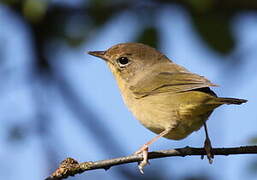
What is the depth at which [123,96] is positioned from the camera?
595 cm

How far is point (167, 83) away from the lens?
5652mm

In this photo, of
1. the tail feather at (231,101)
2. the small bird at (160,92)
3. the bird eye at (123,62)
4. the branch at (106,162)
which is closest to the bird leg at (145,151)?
the small bird at (160,92)

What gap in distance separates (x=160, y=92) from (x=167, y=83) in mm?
91

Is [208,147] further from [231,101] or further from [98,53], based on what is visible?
[98,53]

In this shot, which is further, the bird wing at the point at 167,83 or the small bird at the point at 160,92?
the bird wing at the point at 167,83

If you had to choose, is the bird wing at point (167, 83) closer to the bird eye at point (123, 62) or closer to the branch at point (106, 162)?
the bird eye at point (123, 62)

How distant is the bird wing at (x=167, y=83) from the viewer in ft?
17.1

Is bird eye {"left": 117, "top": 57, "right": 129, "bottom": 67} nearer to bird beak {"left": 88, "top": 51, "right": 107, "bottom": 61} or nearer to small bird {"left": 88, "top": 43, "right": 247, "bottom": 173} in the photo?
small bird {"left": 88, "top": 43, "right": 247, "bottom": 173}

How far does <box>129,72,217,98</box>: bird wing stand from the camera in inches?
205

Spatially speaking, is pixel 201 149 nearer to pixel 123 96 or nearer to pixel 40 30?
A: pixel 123 96

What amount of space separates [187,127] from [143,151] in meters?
0.55

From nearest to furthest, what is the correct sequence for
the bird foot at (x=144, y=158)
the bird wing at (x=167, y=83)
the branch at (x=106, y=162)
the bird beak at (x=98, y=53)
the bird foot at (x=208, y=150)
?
the branch at (x=106, y=162)
the bird foot at (x=144, y=158)
the bird foot at (x=208, y=150)
the bird wing at (x=167, y=83)
the bird beak at (x=98, y=53)

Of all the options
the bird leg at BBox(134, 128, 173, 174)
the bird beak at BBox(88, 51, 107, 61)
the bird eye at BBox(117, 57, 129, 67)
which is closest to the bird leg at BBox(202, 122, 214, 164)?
the bird leg at BBox(134, 128, 173, 174)

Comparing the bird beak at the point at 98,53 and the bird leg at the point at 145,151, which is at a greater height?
the bird beak at the point at 98,53
